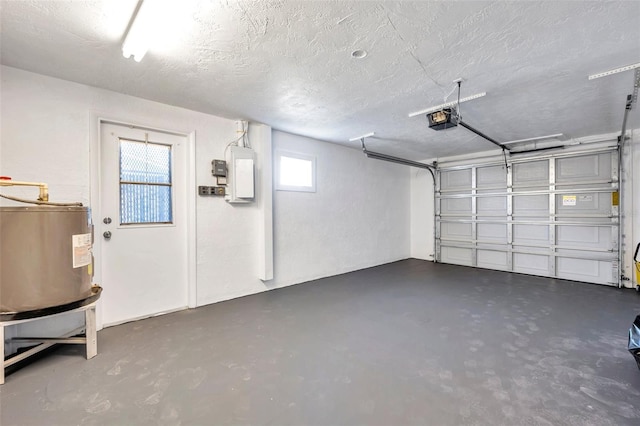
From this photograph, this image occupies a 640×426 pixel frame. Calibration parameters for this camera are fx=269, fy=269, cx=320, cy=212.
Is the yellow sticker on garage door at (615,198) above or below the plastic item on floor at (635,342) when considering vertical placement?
above

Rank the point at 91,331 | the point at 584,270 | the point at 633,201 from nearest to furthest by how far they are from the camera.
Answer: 1. the point at 91,331
2. the point at 633,201
3. the point at 584,270

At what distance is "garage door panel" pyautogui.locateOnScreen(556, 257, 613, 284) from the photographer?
430 centimetres

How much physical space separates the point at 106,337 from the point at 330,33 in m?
3.19

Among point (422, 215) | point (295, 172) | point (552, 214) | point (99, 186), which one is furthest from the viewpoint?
point (422, 215)

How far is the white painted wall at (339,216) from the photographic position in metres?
4.23

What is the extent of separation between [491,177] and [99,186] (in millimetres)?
6303

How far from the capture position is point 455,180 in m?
5.94

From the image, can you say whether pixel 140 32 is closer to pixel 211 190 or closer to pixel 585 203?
pixel 211 190

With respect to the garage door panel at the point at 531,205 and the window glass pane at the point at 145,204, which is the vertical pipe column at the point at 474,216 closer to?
the garage door panel at the point at 531,205

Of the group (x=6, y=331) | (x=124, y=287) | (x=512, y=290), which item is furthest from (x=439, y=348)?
(x=6, y=331)

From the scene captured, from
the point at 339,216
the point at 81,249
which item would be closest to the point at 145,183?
the point at 81,249

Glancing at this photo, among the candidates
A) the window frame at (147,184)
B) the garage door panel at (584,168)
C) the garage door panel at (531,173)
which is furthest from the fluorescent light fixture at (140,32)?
the garage door panel at (584,168)

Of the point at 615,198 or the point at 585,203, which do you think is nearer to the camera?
the point at 615,198

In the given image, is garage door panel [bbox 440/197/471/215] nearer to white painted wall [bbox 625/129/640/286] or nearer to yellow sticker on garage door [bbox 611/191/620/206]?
yellow sticker on garage door [bbox 611/191/620/206]
